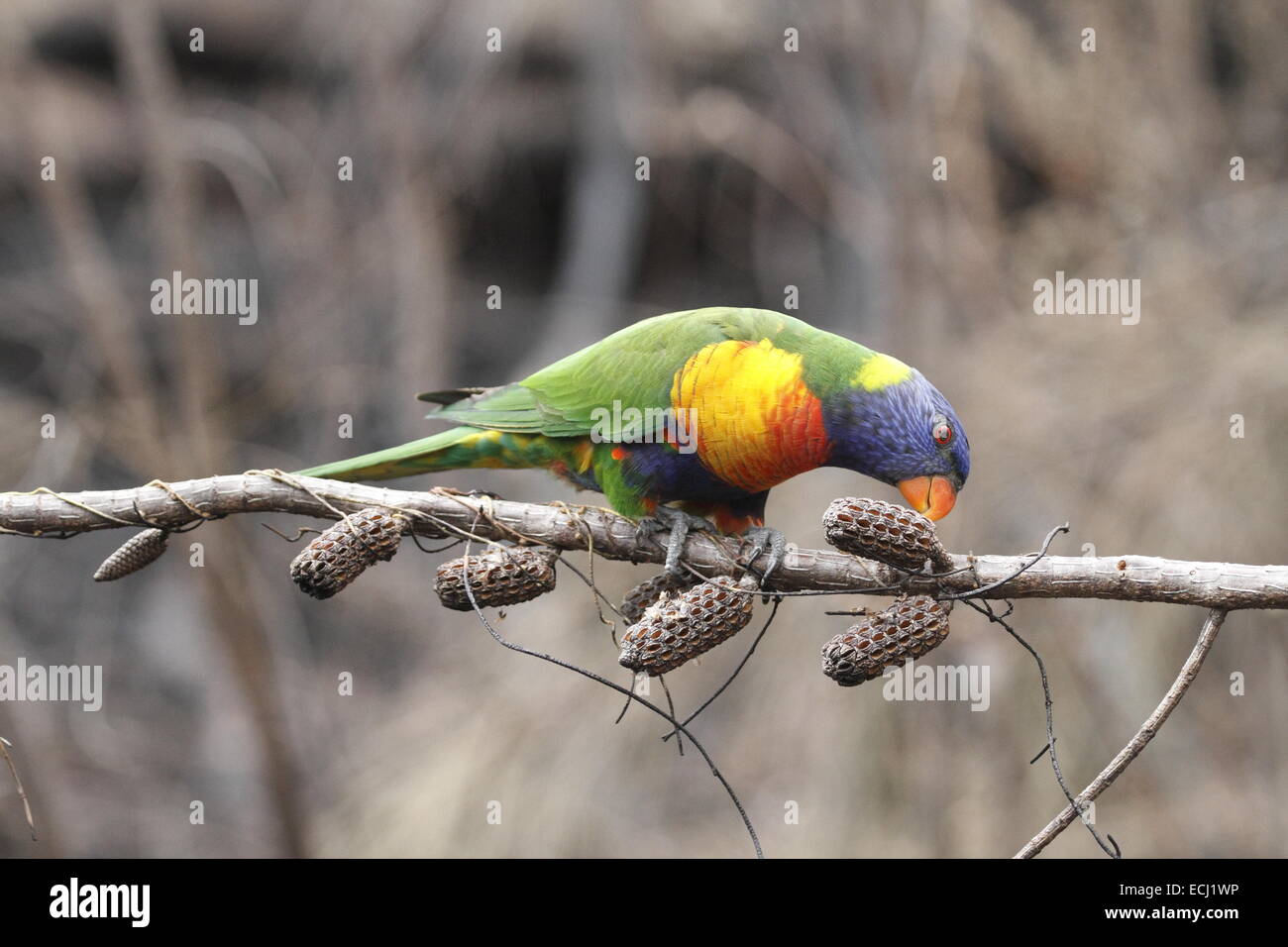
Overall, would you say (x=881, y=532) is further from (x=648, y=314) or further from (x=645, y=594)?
(x=648, y=314)

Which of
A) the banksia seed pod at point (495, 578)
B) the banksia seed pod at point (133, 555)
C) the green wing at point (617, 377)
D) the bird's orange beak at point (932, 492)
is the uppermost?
the green wing at point (617, 377)

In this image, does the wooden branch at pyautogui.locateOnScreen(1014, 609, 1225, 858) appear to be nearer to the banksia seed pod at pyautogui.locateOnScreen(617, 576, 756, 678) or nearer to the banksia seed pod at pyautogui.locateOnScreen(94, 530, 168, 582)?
the banksia seed pod at pyautogui.locateOnScreen(617, 576, 756, 678)

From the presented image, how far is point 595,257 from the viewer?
7176 millimetres

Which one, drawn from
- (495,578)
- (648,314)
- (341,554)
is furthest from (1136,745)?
(648,314)

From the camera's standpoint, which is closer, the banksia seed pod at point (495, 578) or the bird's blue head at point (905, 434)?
the banksia seed pod at point (495, 578)

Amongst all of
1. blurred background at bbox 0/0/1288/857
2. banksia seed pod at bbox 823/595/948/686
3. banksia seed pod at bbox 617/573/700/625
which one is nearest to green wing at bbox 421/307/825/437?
banksia seed pod at bbox 617/573/700/625

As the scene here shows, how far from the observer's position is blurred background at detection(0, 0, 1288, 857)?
180 inches

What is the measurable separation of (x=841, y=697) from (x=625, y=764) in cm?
109

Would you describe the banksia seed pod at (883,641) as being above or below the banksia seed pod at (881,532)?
below

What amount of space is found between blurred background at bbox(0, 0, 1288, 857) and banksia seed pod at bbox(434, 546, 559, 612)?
248 centimetres

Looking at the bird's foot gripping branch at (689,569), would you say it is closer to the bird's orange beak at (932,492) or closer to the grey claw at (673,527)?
the grey claw at (673,527)

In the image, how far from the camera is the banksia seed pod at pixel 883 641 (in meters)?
2.10

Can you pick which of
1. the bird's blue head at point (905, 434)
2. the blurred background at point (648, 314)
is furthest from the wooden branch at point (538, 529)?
the blurred background at point (648, 314)
